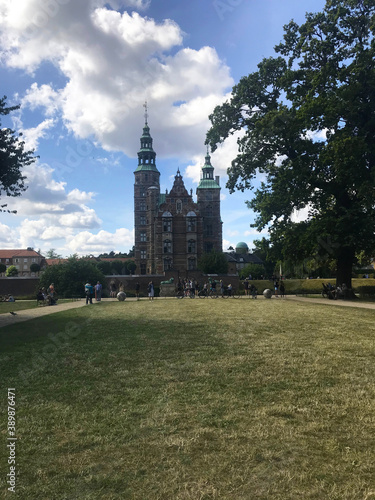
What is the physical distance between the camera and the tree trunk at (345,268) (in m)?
27.2

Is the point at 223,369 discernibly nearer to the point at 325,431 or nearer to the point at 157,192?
the point at 325,431

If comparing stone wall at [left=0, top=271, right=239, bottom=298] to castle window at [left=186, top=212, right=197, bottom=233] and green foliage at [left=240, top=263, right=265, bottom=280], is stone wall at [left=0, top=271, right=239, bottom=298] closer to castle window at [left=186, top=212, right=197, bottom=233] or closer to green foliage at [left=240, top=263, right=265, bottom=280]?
green foliage at [left=240, top=263, right=265, bottom=280]

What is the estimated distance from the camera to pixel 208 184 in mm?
79938

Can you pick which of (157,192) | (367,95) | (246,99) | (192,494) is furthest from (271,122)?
(157,192)

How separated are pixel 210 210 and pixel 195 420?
7453 cm

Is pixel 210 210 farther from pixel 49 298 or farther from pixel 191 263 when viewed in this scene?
pixel 49 298

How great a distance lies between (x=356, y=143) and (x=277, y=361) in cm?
1778

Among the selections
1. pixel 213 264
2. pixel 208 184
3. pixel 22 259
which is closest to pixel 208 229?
pixel 208 184

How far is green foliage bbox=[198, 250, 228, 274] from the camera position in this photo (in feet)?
192

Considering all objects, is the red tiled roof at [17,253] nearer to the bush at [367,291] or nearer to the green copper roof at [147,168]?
the green copper roof at [147,168]

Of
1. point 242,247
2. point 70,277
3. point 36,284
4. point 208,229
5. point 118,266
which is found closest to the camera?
point 70,277

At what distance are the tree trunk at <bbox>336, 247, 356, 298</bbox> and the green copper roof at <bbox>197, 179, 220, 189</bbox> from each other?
5358cm

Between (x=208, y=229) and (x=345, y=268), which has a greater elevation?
(x=208, y=229)

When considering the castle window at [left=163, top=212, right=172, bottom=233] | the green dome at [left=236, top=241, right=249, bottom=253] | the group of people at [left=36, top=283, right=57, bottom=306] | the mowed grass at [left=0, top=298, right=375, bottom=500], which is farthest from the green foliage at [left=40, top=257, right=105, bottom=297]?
the green dome at [left=236, top=241, right=249, bottom=253]
